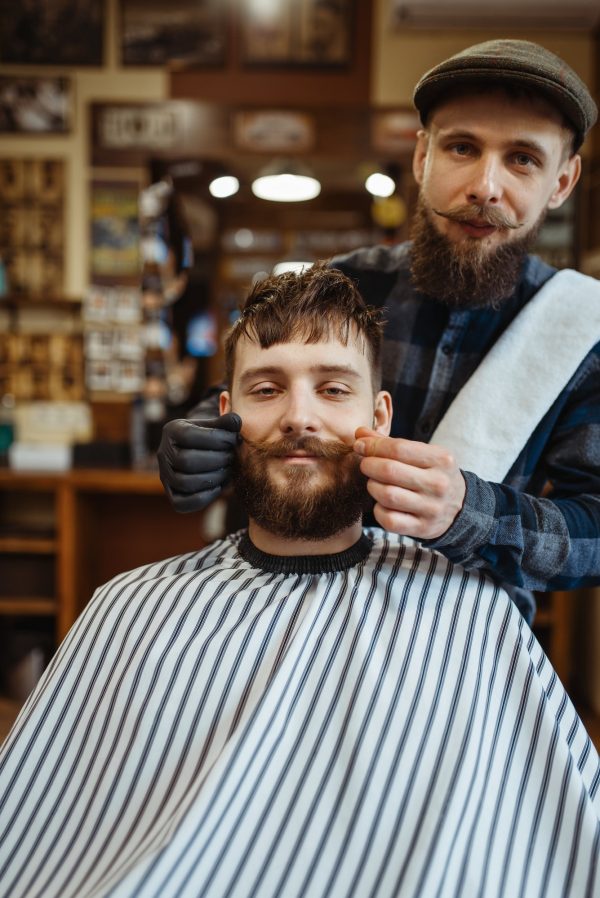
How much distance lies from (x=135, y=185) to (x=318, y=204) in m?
0.98

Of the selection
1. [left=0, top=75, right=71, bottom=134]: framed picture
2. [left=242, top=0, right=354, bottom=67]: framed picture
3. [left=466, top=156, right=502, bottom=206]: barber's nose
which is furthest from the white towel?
[left=0, top=75, right=71, bottom=134]: framed picture

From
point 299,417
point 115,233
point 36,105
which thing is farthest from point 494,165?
point 36,105

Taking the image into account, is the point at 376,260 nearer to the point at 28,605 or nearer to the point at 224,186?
the point at 28,605

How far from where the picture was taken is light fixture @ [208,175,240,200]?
4.13m

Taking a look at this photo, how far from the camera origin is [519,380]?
1514 mm

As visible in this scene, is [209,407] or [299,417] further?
[209,407]

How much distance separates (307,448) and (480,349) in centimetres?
56

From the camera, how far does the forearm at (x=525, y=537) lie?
1220 millimetres

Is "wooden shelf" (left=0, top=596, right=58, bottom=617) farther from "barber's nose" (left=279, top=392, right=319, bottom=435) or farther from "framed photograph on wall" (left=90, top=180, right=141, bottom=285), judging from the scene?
"barber's nose" (left=279, top=392, right=319, bottom=435)

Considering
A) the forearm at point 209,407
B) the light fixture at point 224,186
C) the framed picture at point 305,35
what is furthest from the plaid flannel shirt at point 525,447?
the framed picture at point 305,35

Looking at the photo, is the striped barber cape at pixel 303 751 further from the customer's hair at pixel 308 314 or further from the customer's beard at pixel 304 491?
the customer's hair at pixel 308 314

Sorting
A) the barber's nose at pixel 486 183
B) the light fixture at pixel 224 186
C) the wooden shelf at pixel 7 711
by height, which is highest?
the light fixture at pixel 224 186

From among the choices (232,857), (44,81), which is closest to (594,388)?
(232,857)

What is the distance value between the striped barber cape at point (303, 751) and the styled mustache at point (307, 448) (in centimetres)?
22
